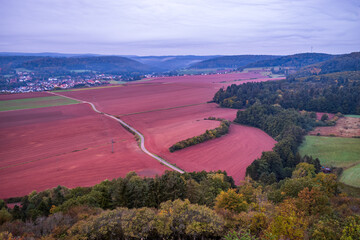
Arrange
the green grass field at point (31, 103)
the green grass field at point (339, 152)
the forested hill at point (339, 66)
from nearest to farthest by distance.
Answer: the green grass field at point (339, 152)
the green grass field at point (31, 103)
the forested hill at point (339, 66)

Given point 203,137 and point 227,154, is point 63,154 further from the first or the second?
point 227,154

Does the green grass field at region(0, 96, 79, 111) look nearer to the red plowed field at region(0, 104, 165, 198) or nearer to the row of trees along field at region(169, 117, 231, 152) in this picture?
the red plowed field at region(0, 104, 165, 198)

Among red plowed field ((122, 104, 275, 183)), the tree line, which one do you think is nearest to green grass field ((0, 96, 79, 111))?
red plowed field ((122, 104, 275, 183))

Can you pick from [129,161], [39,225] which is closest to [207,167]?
[129,161]

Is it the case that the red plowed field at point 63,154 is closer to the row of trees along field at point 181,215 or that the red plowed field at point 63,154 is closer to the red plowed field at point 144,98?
the row of trees along field at point 181,215

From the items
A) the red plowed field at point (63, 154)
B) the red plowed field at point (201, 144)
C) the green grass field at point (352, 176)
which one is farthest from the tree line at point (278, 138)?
the red plowed field at point (63, 154)
